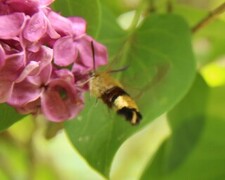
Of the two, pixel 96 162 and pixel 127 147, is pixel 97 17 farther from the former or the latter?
pixel 127 147

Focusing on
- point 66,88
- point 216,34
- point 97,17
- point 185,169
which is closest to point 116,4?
point 216,34

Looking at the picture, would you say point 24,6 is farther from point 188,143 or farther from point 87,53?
point 188,143

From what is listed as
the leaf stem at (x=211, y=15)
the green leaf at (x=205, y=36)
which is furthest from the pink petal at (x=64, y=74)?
the green leaf at (x=205, y=36)

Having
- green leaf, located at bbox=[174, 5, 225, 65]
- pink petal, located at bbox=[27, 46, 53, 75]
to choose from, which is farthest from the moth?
green leaf, located at bbox=[174, 5, 225, 65]

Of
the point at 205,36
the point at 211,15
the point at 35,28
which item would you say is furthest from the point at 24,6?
the point at 205,36

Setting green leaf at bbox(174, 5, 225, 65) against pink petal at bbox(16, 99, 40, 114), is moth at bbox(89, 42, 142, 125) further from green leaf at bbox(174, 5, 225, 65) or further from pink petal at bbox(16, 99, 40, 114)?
green leaf at bbox(174, 5, 225, 65)

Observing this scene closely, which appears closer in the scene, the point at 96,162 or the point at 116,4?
the point at 96,162
